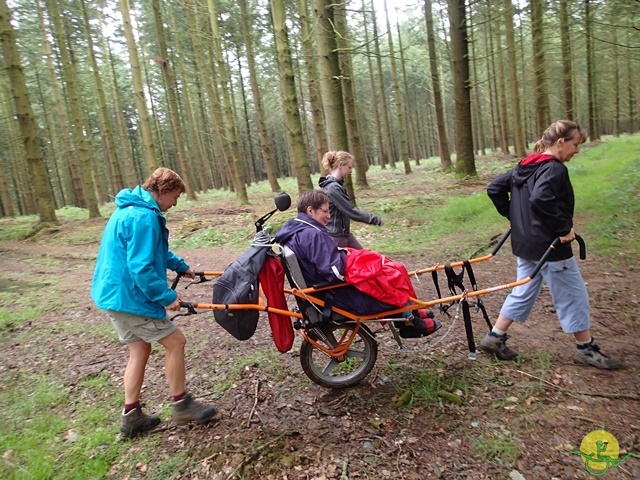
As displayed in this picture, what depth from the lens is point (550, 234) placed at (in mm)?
3461

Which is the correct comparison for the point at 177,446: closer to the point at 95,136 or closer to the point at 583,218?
the point at 583,218

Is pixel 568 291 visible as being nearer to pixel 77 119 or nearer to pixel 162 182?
pixel 162 182

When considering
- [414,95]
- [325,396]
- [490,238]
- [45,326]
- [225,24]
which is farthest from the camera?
[414,95]

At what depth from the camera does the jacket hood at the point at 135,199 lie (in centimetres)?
303

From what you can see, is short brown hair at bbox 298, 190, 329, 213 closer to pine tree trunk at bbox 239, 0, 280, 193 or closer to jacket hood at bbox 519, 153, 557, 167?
jacket hood at bbox 519, 153, 557, 167

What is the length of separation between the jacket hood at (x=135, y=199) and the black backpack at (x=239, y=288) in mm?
775

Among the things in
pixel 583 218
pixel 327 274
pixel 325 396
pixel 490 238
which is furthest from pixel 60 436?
pixel 583 218

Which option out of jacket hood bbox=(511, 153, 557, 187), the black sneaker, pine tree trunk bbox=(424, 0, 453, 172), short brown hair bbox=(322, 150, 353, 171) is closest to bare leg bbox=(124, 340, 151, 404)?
the black sneaker

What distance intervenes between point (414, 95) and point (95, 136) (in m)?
33.3

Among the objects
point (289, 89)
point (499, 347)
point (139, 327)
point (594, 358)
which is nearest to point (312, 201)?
point (139, 327)

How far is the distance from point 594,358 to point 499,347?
2.53ft

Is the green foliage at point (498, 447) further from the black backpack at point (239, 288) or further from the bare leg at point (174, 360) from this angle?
the bare leg at point (174, 360)

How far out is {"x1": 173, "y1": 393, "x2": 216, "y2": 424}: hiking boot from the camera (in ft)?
10.8

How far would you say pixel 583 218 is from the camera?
27.0 ft
